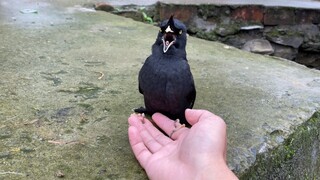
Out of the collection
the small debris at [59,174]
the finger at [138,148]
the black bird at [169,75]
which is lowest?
the small debris at [59,174]

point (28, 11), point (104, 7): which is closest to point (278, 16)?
point (104, 7)

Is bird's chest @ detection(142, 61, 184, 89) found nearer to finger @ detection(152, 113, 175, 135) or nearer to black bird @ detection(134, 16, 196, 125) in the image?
black bird @ detection(134, 16, 196, 125)

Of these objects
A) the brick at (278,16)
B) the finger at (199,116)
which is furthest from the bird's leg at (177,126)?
the brick at (278,16)

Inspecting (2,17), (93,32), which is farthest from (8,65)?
(2,17)

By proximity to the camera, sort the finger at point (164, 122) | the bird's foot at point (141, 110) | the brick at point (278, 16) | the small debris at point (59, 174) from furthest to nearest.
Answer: the brick at point (278, 16)
the bird's foot at point (141, 110)
the finger at point (164, 122)
the small debris at point (59, 174)

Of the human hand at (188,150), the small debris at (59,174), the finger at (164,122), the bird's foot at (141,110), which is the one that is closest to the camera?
the human hand at (188,150)

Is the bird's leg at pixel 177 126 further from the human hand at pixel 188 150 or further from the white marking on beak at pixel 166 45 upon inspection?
the white marking on beak at pixel 166 45

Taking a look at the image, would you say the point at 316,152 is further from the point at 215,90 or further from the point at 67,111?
the point at 67,111

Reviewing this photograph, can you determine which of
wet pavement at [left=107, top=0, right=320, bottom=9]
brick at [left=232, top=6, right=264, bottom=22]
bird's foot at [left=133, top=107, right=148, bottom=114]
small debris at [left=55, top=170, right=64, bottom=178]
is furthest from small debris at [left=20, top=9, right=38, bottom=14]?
small debris at [left=55, top=170, right=64, bottom=178]
